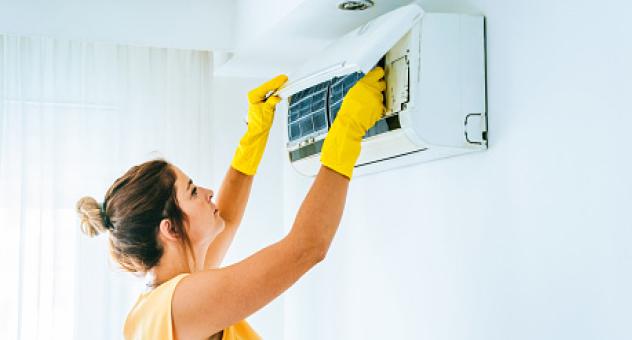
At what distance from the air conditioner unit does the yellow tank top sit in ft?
1.86

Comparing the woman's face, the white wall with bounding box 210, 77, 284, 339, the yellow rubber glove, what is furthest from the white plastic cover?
the white wall with bounding box 210, 77, 284, 339

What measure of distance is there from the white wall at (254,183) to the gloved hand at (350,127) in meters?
1.35

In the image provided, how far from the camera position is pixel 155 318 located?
5.38ft

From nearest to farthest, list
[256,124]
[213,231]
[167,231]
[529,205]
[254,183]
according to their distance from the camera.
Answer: [529,205]
[167,231]
[213,231]
[256,124]
[254,183]

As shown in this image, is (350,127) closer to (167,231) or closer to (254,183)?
(167,231)

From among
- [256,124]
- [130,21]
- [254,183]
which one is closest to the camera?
[256,124]

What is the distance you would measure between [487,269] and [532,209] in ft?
0.69

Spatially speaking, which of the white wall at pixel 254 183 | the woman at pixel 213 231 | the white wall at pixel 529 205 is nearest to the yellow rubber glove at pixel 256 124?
the woman at pixel 213 231

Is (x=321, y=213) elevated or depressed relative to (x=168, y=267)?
elevated

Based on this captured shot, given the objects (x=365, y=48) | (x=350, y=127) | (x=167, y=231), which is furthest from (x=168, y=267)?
(x=365, y=48)

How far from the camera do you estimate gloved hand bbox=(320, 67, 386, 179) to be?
1583 millimetres

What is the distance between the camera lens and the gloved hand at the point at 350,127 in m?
1.58

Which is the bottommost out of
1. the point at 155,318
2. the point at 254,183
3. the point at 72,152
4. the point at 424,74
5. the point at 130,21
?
the point at 155,318

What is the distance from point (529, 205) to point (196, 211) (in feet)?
2.57
